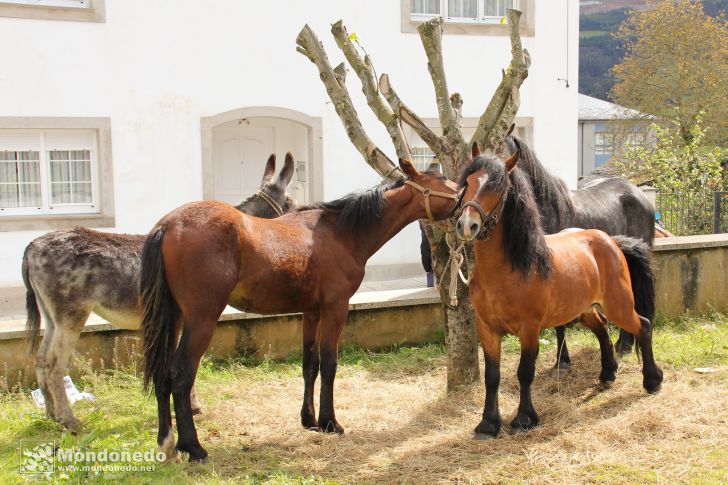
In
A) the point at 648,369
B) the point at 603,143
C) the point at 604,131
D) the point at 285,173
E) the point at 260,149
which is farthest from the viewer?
the point at 603,143

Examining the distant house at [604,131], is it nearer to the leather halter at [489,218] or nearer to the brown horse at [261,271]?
the brown horse at [261,271]

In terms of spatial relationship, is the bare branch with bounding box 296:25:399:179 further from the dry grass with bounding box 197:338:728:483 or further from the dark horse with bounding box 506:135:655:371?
the dry grass with bounding box 197:338:728:483

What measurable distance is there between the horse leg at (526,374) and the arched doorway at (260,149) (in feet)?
21.7

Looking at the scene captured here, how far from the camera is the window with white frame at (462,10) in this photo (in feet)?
38.8

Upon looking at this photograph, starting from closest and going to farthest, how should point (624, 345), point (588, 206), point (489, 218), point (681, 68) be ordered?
point (489, 218)
point (624, 345)
point (588, 206)
point (681, 68)

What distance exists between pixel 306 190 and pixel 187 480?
7711 mm

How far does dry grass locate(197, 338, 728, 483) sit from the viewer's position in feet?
14.7

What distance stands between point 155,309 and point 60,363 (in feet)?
4.49

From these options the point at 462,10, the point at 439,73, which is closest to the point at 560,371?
the point at 439,73

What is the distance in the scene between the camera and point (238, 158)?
464 inches

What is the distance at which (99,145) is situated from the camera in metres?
10.2

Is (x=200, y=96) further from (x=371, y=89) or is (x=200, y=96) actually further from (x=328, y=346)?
(x=328, y=346)

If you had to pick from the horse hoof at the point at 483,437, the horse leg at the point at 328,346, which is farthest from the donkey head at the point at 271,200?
the horse hoof at the point at 483,437

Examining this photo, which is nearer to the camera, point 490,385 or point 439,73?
point 490,385
